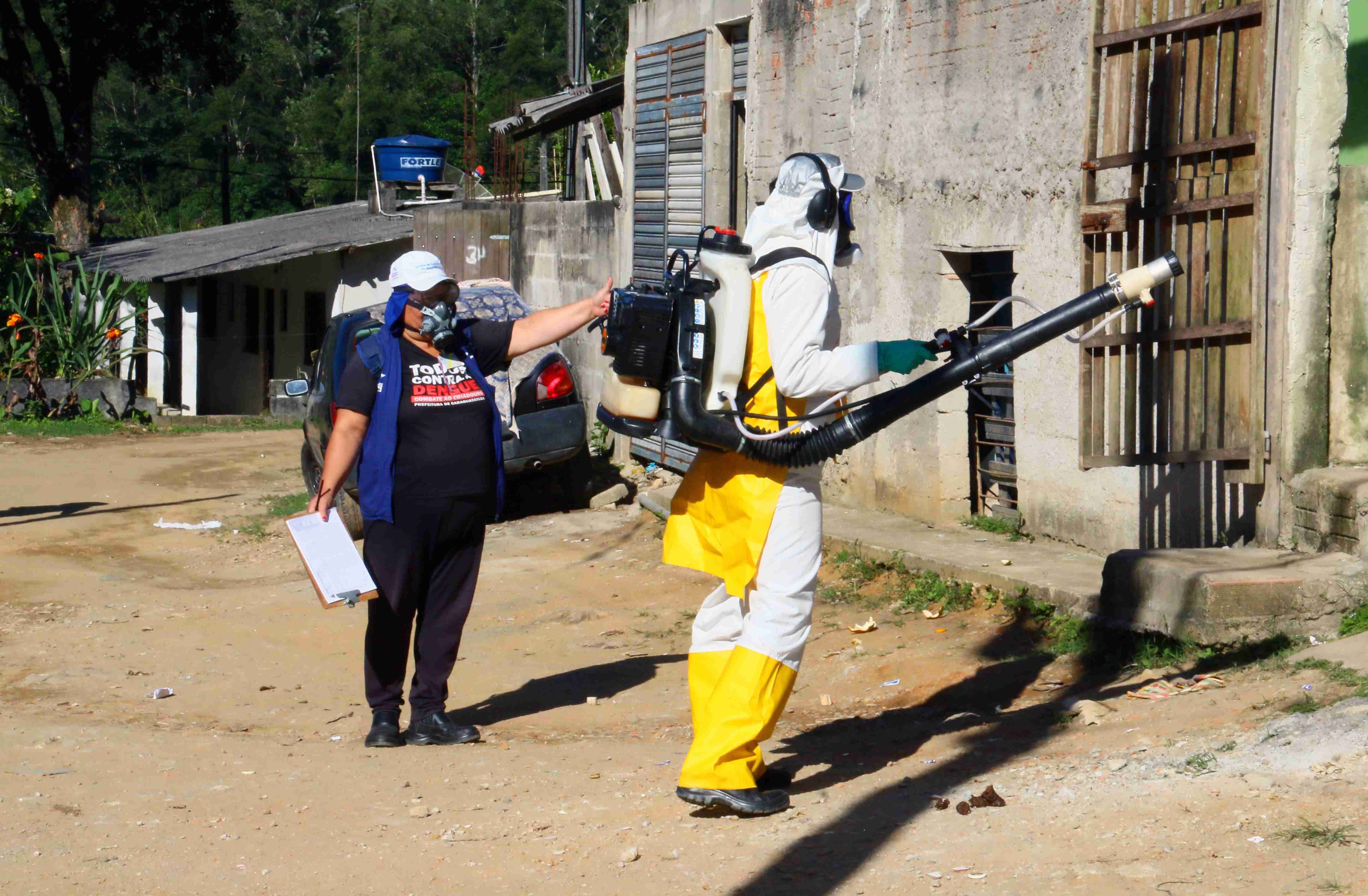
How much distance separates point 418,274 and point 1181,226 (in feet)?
10.7

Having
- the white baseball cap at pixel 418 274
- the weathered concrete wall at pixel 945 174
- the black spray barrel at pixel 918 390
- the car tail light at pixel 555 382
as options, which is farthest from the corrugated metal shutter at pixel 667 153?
the black spray barrel at pixel 918 390

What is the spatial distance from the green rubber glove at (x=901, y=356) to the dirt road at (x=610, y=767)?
1299 millimetres

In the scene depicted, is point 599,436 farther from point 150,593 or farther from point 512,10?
point 512,10

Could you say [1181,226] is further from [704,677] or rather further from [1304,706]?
[704,677]

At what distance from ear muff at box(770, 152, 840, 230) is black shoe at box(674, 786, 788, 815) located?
67.9 inches

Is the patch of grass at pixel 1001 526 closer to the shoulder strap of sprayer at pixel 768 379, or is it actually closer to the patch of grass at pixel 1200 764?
the patch of grass at pixel 1200 764

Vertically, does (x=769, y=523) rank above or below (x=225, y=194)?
below

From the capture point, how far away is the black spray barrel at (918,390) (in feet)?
13.3

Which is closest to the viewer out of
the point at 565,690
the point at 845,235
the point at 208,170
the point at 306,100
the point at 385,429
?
the point at 845,235

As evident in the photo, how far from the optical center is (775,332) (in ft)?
13.5

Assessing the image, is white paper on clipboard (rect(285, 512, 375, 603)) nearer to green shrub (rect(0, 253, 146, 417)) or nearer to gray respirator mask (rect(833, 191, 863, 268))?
gray respirator mask (rect(833, 191, 863, 268))

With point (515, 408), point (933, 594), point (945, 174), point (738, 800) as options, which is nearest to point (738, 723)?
point (738, 800)

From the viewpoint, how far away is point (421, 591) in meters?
5.28

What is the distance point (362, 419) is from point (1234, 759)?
10.5 ft
